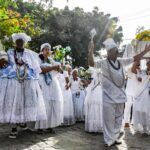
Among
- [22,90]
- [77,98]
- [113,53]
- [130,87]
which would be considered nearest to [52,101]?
[22,90]

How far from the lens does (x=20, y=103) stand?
8016 millimetres

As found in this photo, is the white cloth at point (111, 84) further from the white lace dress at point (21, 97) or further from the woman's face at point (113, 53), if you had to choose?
the white lace dress at point (21, 97)

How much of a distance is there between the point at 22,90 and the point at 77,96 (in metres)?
5.00

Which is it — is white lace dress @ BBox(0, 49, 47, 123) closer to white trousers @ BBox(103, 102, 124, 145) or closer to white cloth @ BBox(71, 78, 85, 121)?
white trousers @ BBox(103, 102, 124, 145)

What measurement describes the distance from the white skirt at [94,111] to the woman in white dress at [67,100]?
120 cm

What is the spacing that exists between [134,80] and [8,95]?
12.1 feet

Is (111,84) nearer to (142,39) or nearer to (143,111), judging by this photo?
(142,39)

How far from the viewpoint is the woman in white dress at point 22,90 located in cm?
793

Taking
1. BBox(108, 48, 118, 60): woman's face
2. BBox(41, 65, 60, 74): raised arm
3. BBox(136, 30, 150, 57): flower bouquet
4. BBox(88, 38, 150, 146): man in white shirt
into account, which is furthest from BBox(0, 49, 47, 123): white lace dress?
BBox(136, 30, 150, 57): flower bouquet

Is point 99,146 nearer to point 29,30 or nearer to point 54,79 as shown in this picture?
point 54,79

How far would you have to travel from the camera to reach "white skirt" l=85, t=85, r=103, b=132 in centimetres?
985

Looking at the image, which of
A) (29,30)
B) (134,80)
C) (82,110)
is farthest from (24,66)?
(29,30)

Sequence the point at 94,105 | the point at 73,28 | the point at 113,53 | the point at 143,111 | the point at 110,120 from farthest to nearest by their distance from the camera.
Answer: the point at 73,28, the point at 94,105, the point at 143,111, the point at 113,53, the point at 110,120

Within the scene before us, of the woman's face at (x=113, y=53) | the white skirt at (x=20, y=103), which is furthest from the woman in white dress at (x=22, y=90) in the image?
the woman's face at (x=113, y=53)
